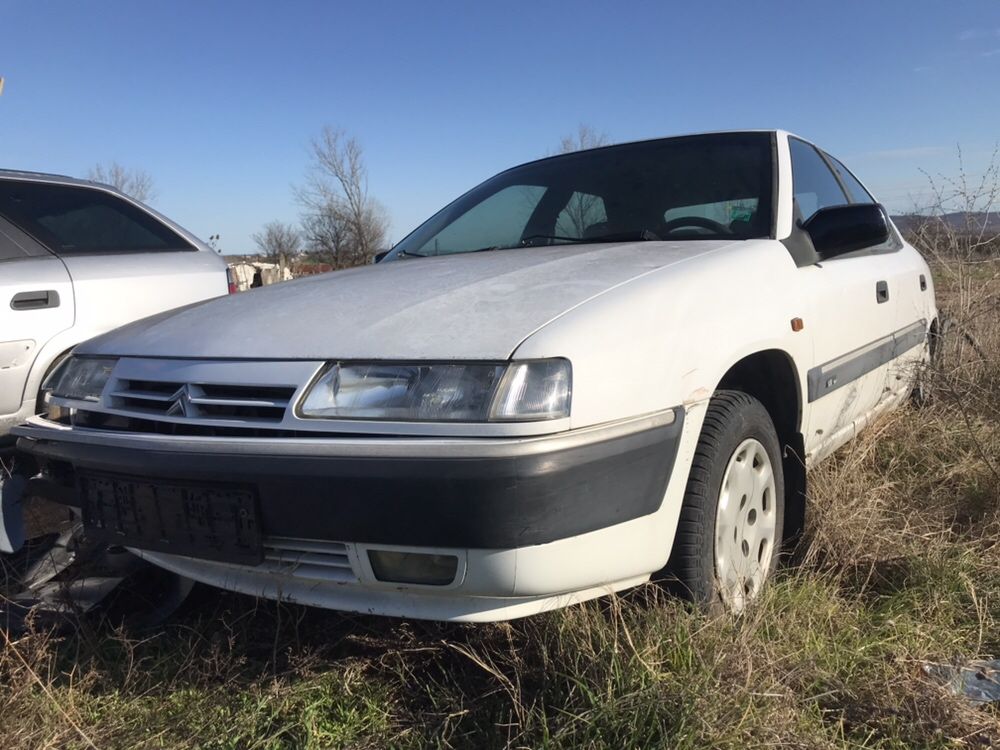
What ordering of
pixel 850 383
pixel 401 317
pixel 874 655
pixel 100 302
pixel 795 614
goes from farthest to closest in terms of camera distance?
pixel 100 302 < pixel 850 383 < pixel 795 614 < pixel 874 655 < pixel 401 317

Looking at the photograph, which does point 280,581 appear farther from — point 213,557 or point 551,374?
point 551,374

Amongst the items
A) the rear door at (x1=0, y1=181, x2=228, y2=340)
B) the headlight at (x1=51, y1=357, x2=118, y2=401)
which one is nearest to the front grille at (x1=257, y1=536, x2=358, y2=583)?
the headlight at (x1=51, y1=357, x2=118, y2=401)

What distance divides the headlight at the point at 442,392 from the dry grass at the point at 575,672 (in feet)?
1.94

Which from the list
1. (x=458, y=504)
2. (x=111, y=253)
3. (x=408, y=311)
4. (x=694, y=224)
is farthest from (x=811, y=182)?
(x=111, y=253)

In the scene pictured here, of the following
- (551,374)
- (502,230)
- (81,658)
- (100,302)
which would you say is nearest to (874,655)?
(551,374)

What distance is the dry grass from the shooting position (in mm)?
1612

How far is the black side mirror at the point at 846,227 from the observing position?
8.32 ft

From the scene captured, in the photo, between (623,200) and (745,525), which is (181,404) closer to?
(745,525)

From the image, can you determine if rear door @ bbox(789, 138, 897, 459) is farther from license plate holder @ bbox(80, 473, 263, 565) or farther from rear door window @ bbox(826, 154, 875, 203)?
license plate holder @ bbox(80, 473, 263, 565)

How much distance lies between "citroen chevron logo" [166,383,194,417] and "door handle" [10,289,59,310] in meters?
1.91

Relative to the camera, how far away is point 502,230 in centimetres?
298

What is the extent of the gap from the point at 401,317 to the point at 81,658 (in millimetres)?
1338

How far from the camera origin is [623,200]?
110 inches

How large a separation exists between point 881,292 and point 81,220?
372 centimetres
